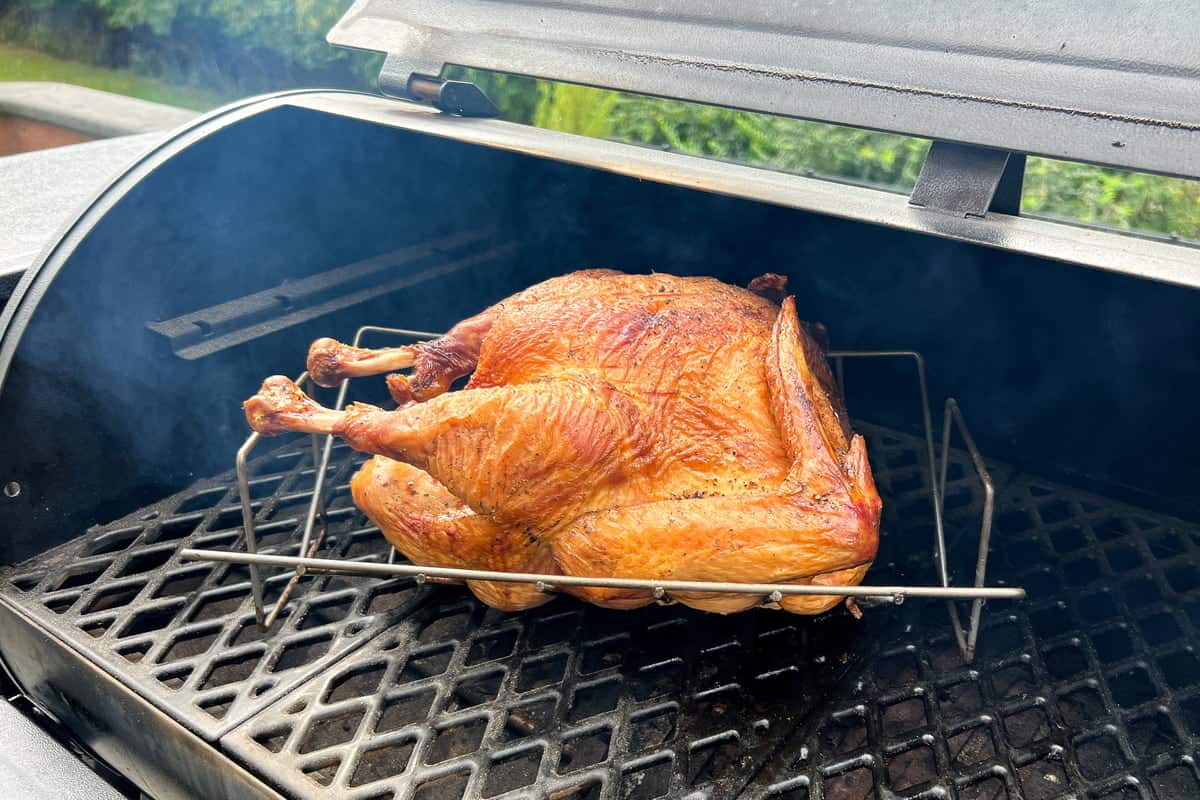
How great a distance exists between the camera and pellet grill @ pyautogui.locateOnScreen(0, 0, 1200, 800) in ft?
6.31

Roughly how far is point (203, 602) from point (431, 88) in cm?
167

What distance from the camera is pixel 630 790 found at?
1906 millimetres

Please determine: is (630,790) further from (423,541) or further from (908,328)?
(908,328)

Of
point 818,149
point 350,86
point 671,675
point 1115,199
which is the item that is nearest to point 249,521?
point 671,675

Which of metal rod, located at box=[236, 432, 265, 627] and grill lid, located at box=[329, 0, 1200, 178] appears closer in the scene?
grill lid, located at box=[329, 0, 1200, 178]

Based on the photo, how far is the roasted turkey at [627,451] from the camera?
6.50 feet

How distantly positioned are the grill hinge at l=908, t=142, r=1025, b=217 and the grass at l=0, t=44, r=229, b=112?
10.6 metres

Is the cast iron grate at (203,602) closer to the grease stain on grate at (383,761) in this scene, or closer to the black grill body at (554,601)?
the black grill body at (554,601)

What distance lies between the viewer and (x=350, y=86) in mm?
9961

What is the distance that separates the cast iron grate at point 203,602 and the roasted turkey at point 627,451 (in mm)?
279

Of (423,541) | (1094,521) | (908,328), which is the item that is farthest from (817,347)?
(423,541)

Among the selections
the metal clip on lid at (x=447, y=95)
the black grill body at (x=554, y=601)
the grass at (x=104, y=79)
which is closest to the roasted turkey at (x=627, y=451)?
the black grill body at (x=554, y=601)

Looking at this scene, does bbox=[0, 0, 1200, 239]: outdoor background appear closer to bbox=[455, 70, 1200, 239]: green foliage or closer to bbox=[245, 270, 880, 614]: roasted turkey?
bbox=[455, 70, 1200, 239]: green foliage

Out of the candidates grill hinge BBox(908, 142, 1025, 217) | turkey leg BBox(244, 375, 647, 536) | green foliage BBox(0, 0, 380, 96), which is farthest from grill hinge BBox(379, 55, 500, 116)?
green foliage BBox(0, 0, 380, 96)
